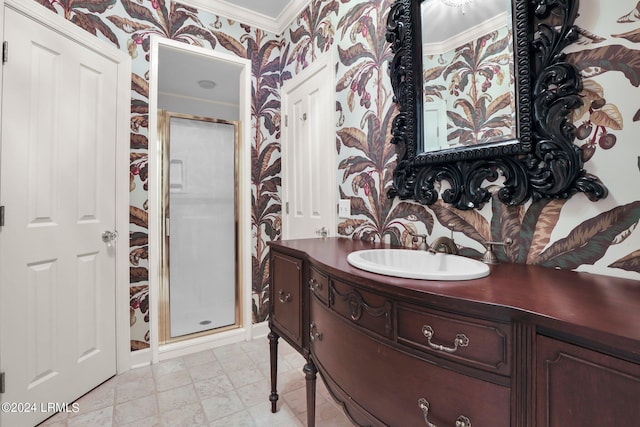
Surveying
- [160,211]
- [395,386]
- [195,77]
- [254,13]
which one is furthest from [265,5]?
[395,386]

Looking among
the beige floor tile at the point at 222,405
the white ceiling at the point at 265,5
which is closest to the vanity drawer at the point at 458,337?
the beige floor tile at the point at 222,405

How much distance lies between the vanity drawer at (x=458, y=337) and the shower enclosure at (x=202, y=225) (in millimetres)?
2101

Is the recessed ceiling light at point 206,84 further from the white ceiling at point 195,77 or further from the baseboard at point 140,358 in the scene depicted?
the baseboard at point 140,358

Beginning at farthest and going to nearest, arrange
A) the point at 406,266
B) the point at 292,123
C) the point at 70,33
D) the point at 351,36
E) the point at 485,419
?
the point at 292,123 < the point at 351,36 < the point at 70,33 < the point at 406,266 < the point at 485,419

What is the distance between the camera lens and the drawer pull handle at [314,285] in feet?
3.84

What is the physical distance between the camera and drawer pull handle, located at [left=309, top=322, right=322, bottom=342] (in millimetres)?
1188

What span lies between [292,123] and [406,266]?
1.73 metres

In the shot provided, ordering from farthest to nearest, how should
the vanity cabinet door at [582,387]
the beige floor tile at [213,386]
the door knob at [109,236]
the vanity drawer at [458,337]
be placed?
the door knob at [109,236]
the beige floor tile at [213,386]
the vanity drawer at [458,337]
the vanity cabinet door at [582,387]

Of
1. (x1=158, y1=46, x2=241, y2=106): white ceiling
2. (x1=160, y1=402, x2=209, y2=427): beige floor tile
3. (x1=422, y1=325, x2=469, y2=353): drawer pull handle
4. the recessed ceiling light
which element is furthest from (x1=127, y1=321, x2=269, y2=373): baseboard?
the recessed ceiling light

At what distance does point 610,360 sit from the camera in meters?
0.50

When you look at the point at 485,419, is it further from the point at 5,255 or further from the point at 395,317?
the point at 5,255

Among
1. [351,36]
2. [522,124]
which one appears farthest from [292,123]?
[522,124]

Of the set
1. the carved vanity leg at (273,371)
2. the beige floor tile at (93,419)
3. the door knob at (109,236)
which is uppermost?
the door knob at (109,236)

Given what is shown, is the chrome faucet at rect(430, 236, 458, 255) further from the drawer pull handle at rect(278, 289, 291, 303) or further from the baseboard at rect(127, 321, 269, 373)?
the baseboard at rect(127, 321, 269, 373)
